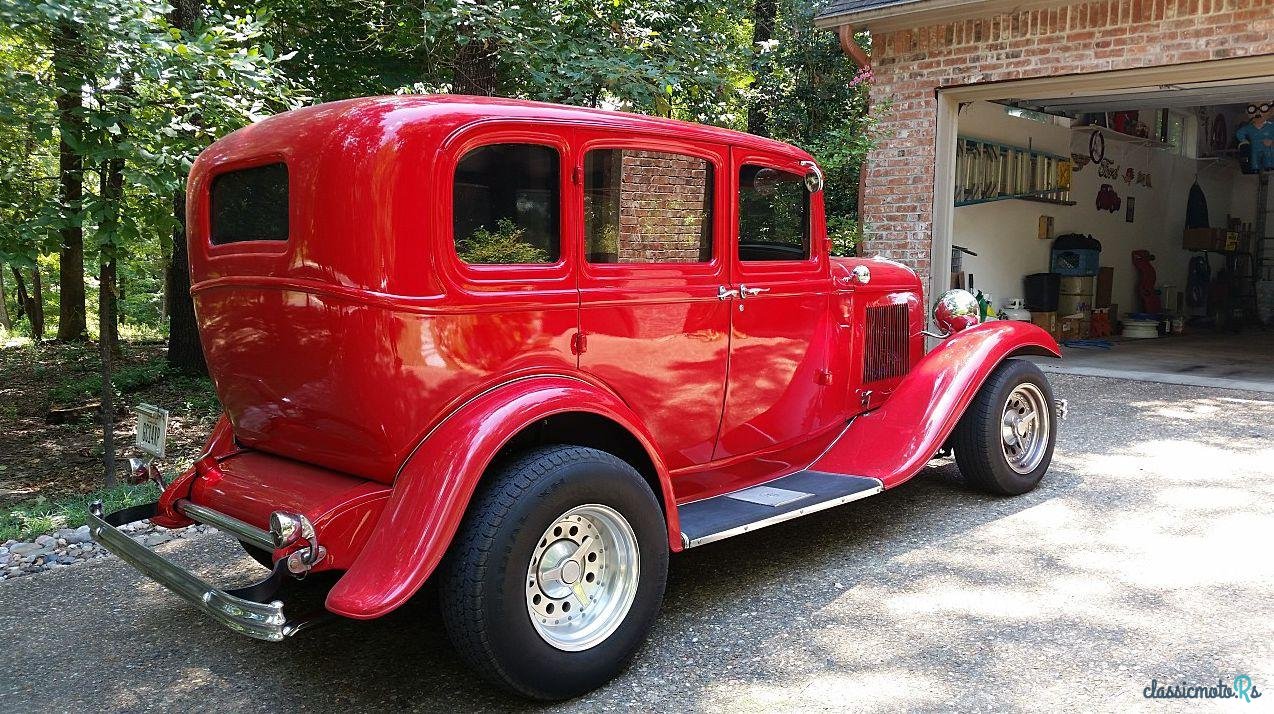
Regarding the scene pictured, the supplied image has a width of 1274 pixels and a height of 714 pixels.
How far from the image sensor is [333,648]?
128 inches

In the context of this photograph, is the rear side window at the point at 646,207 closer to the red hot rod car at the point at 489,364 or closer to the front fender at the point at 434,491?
the red hot rod car at the point at 489,364

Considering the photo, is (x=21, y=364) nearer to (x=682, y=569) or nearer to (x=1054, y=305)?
(x=682, y=569)

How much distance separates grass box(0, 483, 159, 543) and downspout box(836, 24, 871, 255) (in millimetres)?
6951

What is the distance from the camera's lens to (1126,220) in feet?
44.6

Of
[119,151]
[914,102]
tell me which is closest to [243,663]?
[119,151]

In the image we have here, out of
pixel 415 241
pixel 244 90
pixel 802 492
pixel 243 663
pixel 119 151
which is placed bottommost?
pixel 243 663

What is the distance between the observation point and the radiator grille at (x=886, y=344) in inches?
179

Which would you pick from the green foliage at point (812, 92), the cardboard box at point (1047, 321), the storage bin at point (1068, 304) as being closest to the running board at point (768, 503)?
the green foliage at point (812, 92)

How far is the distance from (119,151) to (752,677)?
3.93 metres

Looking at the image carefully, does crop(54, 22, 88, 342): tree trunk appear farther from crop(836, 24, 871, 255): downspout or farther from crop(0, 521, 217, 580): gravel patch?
crop(836, 24, 871, 255): downspout

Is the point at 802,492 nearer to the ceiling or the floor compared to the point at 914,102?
nearer to the floor

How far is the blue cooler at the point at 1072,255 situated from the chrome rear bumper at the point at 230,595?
37.6 feet

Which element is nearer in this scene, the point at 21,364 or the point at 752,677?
the point at 752,677

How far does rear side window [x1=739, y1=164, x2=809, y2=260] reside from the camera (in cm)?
376
